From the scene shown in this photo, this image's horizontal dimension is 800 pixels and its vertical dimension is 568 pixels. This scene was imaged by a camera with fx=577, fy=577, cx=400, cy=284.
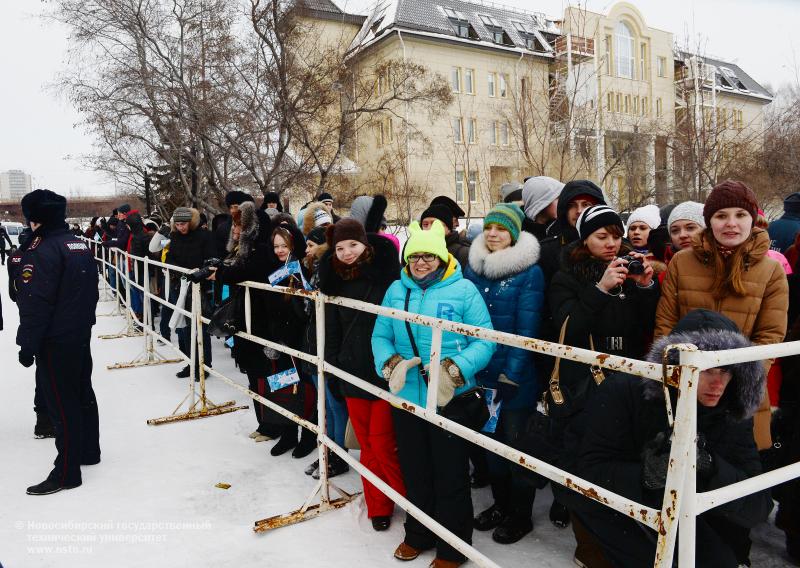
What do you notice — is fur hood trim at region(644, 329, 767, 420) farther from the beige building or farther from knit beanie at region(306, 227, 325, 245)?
the beige building

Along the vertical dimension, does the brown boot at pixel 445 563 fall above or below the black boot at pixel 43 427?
below

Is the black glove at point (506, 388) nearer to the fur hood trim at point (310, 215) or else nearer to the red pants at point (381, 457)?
the red pants at point (381, 457)

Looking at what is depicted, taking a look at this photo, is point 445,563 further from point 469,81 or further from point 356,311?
point 469,81

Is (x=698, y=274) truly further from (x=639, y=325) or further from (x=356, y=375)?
(x=356, y=375)

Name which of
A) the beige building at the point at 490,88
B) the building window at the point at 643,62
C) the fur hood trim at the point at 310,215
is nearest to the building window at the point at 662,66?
the beige building at the point at 490,88

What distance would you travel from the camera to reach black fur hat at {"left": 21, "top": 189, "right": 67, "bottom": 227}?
4098 mm

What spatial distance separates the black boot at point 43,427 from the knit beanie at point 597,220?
4.93 m

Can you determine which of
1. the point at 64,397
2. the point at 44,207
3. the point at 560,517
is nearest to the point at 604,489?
the point at 560,517

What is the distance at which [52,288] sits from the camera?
161 inches

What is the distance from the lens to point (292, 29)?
46.1 ft

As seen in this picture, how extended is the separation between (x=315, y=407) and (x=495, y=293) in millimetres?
2032

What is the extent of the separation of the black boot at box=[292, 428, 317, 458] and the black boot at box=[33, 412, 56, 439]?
7.87 feet

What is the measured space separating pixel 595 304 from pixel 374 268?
143cm

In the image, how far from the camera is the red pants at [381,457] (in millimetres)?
3432
